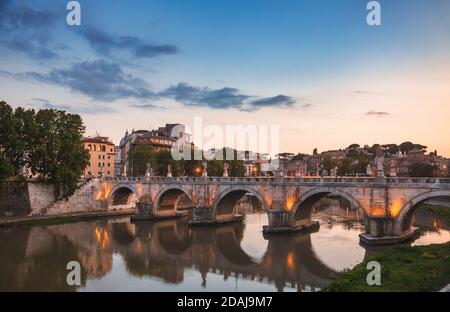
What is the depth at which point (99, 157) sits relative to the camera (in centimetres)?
7406

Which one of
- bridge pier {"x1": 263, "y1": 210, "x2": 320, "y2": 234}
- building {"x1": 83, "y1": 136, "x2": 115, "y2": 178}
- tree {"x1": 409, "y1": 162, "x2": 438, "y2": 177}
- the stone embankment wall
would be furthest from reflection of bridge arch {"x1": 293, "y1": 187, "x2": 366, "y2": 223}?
tree {"x1": 409, "y1": 162, "x2": 438, "y2": 177}

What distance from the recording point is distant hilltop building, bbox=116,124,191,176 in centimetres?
8638

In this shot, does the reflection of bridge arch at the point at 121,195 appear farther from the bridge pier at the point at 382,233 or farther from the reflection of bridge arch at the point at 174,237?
the bridge pier at the point at 382,233

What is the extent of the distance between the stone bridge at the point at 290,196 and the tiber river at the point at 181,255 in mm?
1723

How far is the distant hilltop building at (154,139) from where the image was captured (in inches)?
3401

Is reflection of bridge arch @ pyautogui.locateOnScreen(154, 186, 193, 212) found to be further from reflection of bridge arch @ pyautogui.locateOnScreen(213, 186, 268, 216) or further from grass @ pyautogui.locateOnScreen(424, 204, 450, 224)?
grass @ pyautogui.locateOnScreen(424, 204, 450, 224)

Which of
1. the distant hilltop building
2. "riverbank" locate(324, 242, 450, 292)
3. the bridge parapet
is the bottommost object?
"riverbank" locate(324, 242, 450, 292)

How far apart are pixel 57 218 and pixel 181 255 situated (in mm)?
20476

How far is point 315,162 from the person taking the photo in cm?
13362

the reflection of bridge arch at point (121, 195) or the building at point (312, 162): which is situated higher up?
the building at point (312, 162)

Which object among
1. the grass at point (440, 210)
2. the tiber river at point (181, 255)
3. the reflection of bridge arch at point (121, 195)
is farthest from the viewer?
the reflection of bridge arch at point (121, 195)

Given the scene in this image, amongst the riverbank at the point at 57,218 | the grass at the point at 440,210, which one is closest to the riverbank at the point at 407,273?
the grass at the point at 440,210

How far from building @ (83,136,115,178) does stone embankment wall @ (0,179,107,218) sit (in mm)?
19501
